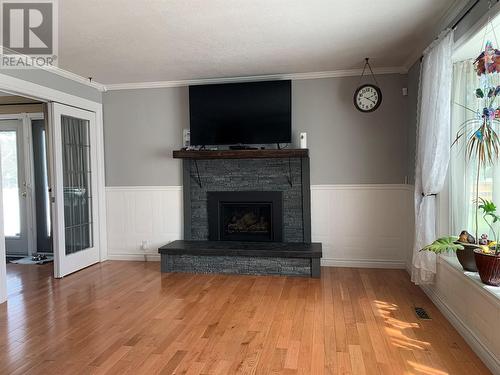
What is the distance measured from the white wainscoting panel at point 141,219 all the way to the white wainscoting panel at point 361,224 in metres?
1.90

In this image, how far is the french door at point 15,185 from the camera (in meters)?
5.31

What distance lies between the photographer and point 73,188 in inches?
177

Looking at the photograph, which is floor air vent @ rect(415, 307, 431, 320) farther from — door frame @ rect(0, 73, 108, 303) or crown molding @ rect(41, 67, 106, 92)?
crown molding @ rect(41, 67, 106, 92)

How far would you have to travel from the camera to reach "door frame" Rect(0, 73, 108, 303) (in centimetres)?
340

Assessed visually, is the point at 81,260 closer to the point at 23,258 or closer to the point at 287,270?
the point at 23,258

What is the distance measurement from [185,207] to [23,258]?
2.63 m

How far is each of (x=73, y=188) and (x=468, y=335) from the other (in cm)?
442

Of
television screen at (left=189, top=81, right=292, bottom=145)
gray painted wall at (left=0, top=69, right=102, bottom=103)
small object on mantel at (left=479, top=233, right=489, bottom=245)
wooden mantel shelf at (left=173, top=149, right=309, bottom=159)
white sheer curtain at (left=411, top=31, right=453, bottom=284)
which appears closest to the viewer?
small object on mantel at (left=479, top=233, right=489, bottom=245)

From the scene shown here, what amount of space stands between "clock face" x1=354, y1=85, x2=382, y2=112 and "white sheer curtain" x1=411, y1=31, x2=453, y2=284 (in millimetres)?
982

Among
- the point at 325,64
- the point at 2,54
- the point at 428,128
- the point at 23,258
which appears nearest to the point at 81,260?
the point at 23,258

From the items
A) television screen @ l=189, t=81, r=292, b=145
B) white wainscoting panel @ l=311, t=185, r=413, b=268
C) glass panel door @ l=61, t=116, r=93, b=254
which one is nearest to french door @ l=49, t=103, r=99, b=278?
glass panel door @ l=61, t=116, r=93, b=254

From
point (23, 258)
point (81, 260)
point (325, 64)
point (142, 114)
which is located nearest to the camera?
point (325, 64)

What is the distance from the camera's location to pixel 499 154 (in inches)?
95.0

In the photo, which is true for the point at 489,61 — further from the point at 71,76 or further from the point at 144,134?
the point at 71,76
